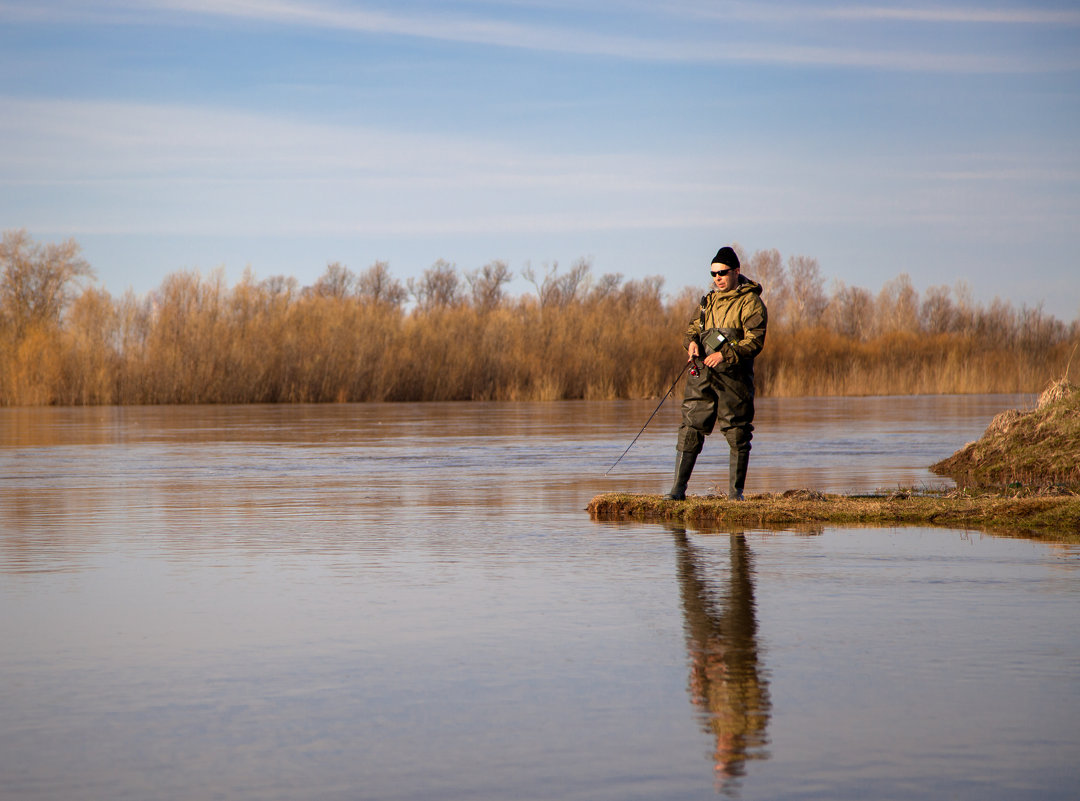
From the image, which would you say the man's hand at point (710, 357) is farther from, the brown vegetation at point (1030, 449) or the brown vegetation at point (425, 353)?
the brown vegetation at point (425, 353)

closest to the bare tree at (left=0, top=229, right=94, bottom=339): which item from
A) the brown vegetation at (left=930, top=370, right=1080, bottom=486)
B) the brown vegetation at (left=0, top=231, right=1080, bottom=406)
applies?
the brown vegetation at (left=0, top=231, right=1080, bottom=406)

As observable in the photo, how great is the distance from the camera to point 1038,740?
3959 mm

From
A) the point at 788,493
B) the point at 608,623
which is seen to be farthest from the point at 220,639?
the point at 788,493

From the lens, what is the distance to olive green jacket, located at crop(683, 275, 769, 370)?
10164mm

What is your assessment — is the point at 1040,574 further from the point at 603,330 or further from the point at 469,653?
the point at 603,330

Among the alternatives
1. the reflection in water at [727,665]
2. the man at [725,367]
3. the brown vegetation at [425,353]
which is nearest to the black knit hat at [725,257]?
the man at [725,367]

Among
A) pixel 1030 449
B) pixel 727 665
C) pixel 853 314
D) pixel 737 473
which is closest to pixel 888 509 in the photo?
pixel 737 473

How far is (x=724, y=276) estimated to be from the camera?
34.0 feet

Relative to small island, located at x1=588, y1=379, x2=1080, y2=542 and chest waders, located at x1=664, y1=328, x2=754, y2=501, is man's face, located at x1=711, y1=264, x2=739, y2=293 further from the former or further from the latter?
small island, located at x1=588, y1=379, x2=1080, y2=542

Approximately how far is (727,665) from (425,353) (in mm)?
36496

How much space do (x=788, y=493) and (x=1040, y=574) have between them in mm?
3692

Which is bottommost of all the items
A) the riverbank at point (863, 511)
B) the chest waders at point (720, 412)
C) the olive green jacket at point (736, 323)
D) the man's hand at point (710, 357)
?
the riverbank at point (863, 511)

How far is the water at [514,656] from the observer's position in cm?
374

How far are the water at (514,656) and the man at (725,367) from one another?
1143 millimetres
